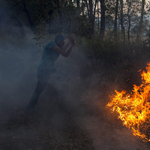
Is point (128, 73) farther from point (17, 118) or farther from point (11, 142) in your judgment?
point (11, 142)

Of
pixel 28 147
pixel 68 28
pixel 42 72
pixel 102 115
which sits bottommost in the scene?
pixel 102 115

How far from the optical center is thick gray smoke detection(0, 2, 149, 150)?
3.29 m

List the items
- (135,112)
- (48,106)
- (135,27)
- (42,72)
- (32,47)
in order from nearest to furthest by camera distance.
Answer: (135,112)
(42,72)
(48,106)
(32,47)
(135,27)

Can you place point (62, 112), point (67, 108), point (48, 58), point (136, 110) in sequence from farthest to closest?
point (67, 108), point (62, 112), point (48, 58), point (136, 110)

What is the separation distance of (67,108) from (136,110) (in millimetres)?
1976

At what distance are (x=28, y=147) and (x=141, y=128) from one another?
2.61 meters

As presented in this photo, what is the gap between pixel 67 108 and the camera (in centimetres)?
477

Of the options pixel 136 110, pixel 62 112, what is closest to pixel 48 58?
pixel 62 112

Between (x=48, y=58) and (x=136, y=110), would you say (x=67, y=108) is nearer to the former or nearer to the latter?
(x=48, y=58)

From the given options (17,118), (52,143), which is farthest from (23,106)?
(52,143)

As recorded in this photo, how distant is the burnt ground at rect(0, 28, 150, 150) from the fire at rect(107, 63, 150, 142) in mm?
181

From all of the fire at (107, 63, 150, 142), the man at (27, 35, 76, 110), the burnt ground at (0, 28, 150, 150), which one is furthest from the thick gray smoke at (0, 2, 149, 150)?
the man at (27, 35, 76, 110)

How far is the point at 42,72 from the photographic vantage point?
4.31 metres

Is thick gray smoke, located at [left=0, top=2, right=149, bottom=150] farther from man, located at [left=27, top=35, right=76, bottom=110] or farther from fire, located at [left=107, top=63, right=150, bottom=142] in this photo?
man, located at [left=27, top=35, right=76, bottom=110]
